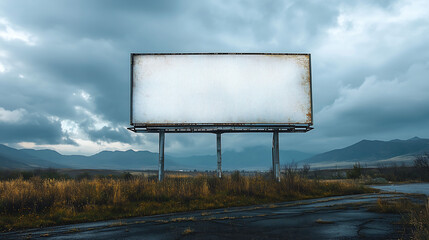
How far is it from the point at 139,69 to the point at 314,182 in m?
14.2

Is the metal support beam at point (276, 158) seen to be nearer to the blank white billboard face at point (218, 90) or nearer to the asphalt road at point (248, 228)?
the blank white billboard face at point (218, 90)

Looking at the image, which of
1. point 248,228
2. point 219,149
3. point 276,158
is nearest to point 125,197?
point 219,149

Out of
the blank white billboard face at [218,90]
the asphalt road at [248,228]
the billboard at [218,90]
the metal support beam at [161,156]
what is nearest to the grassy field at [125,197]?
the metal support beam at [161,156]

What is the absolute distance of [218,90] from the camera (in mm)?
21453

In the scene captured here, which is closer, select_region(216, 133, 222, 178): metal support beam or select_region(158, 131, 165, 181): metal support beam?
select_region(158, 131, 165, 181): metal support beam

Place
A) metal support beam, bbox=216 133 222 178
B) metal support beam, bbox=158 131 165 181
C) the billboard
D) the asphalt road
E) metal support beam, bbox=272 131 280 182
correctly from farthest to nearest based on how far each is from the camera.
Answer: metal support beam, bbox=272 131 280 182
metal support beam, bbox=216 133 222 178
the billboard
metal support beam, bbox=158 131 165 181
the asphalt road

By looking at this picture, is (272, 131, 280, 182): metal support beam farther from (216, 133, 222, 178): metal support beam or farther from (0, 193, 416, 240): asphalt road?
(0, 193, 416, 240): asphalt road

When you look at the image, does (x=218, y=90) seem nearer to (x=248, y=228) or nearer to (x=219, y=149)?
(x=219, y=149)

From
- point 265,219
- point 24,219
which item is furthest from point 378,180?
point 24,219

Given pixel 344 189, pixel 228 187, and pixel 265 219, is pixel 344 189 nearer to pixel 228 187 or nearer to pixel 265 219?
pixel 228 187

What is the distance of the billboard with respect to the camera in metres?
21.2

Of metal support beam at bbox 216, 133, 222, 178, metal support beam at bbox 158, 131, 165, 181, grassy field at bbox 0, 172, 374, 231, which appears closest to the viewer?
grassy field at bbox 0, 172, 374, 231

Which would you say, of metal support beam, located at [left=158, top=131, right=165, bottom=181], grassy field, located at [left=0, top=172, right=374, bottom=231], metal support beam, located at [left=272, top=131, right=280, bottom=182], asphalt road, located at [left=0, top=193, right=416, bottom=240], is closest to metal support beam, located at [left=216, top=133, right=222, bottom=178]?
grassy field, located at [left=0, top=172, right=374, bottom=231]

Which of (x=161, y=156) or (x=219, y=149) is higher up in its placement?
(x=219, y=149)
